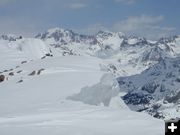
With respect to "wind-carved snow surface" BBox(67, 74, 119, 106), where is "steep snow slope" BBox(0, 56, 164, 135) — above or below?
above

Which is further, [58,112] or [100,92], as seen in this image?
[100,92]

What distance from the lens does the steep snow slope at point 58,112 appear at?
54.9ft

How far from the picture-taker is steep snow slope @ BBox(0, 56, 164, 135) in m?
16.7

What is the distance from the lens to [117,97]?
42469 mm

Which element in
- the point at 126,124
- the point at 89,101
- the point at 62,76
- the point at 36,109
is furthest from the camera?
the point at 62,76

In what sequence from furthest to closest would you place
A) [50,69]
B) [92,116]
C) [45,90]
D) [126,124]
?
[50,69]
[45,90]
[92,116]
[126,124]

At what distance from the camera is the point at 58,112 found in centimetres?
2136

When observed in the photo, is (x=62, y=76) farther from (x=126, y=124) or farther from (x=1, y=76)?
(x=126, y=124)

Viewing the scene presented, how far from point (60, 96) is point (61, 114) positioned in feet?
26.5

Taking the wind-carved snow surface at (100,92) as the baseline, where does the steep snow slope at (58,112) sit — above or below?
above

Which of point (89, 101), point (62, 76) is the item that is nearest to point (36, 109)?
Result: point (89, 101)

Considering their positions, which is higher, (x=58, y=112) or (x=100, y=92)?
(x=58, y=112)

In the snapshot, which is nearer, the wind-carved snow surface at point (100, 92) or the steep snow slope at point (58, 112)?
the steep snow slope at point (58, 112)

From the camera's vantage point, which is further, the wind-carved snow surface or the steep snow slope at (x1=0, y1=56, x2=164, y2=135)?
the wind-carved snow surface
